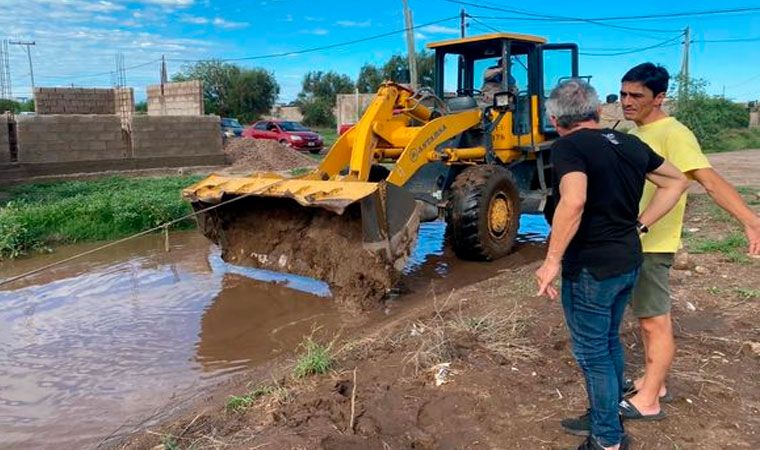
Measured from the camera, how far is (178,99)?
80.0ft

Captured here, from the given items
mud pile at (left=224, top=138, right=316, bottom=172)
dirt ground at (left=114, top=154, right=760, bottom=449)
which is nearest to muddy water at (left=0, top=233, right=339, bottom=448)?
dirt ground at (left=114, top=154, right=760, bottom=449)

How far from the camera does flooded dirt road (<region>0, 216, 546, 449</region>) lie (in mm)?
4387

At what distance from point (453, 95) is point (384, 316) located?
4.74 m

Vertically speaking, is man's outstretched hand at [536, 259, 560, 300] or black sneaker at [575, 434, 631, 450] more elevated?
man's outstretched hand at [536, 259, 560, 300]

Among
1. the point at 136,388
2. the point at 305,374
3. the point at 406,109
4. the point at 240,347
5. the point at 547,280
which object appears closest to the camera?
the point at 547,280

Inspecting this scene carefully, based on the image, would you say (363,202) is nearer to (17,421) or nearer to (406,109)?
(406,109)

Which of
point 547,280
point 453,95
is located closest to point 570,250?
point 547,280

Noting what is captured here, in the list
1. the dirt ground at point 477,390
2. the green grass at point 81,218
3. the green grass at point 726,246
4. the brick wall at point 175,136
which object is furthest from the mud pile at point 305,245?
the brick wall at point 175,136

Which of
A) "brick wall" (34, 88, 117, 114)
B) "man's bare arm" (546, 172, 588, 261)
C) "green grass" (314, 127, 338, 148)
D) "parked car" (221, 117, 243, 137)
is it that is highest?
"brick wall" (34, 88, 117, 114)

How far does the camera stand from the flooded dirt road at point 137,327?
4387 millimetres

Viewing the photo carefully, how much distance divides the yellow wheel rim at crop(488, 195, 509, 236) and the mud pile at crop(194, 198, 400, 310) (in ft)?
6.94

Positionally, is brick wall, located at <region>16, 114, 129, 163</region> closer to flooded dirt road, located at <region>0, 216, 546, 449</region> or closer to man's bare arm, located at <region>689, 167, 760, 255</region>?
flooded dirt road, located at <region>0, 216, 546, 449</region>

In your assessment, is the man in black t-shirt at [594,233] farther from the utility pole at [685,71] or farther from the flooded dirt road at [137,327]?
the utility pole at [685,71]

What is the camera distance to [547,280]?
2.82 metres
